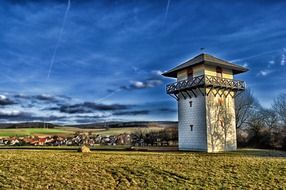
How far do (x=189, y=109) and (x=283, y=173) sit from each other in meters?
14.6

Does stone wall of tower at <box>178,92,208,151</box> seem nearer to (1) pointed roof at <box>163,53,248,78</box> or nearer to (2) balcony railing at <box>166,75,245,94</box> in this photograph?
(2) balcony railing at <box>166,75,245,94</box>

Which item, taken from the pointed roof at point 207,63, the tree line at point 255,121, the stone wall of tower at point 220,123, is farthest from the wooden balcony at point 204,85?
the tree line at point 255,121

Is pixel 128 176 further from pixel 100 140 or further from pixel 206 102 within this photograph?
pixel 100 140

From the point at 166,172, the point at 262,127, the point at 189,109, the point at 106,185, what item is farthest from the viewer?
the point at 262,127

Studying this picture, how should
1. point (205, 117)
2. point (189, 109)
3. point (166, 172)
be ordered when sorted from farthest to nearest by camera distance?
point (189, 109) → point (205, 117) → point (166, 172)

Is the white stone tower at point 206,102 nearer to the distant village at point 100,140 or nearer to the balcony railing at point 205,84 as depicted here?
the balcony railing at point 205,84

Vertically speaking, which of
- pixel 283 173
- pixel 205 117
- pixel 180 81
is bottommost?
pixel 283 173

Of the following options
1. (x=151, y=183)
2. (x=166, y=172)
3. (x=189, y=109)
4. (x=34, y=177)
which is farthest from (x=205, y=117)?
(x=34, y=177)

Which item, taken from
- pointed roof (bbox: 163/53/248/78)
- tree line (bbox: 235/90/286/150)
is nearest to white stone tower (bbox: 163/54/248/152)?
pointed roof (bbox: 163/53/248/78)

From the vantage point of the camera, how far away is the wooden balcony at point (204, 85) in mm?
24406

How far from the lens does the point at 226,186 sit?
9344mm

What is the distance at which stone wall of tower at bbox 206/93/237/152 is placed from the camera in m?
24.6

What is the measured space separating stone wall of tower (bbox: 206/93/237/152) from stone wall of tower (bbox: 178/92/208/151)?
455 millimetres

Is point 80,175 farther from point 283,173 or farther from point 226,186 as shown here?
point 283,173
